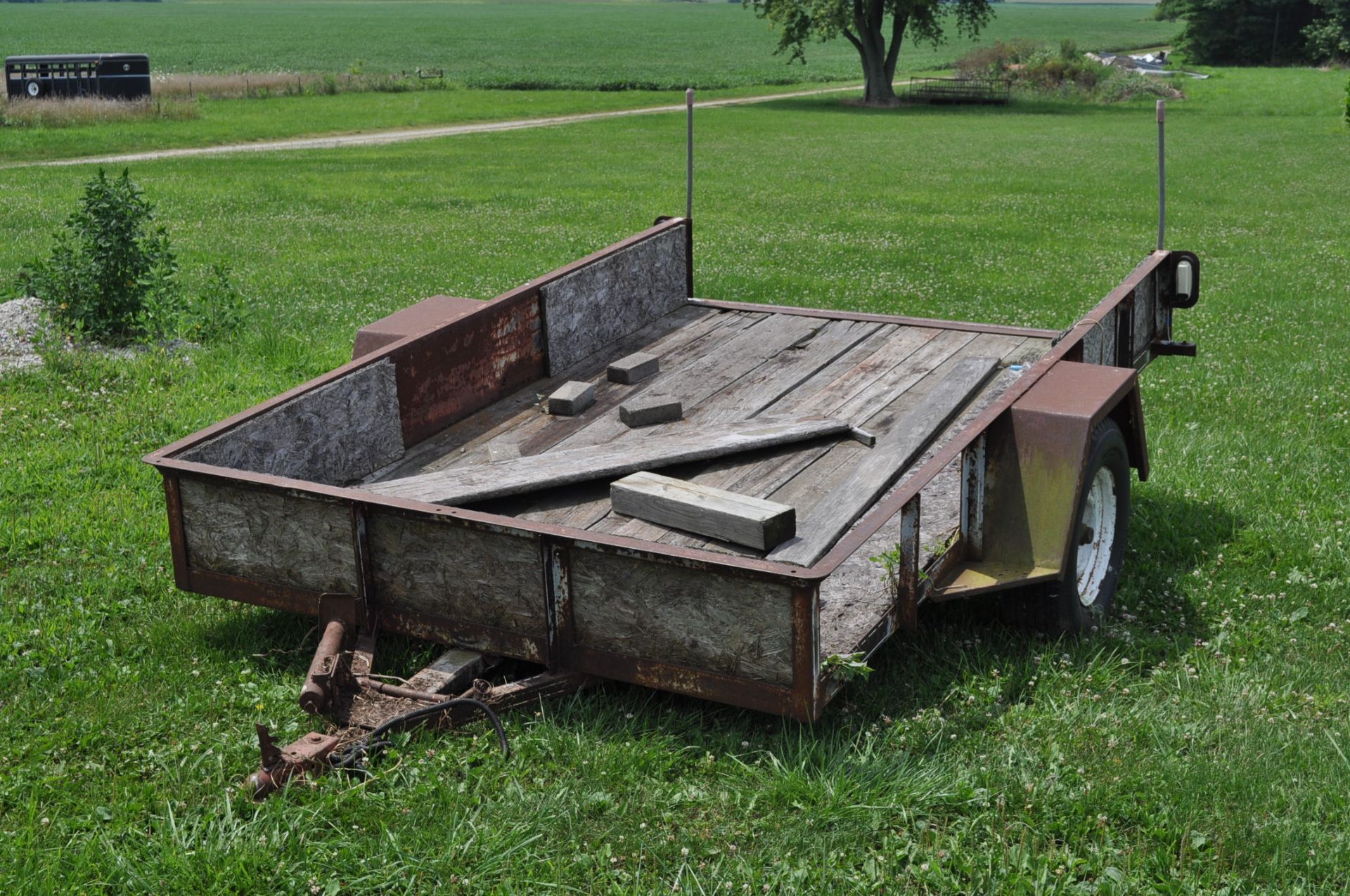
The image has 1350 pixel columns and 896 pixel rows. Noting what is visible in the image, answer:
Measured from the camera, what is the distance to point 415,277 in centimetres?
1284

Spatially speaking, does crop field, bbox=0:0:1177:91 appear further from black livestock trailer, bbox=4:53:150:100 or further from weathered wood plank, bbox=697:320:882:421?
weathered wood plank, bbox=697:320:882:421

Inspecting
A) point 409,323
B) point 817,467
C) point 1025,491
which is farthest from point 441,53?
point 1025,491

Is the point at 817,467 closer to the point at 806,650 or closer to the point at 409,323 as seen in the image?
the point at 806,650

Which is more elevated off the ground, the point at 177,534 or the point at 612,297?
the point at 612,297

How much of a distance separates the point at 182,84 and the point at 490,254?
28381 millimetres

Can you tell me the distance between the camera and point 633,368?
643cm

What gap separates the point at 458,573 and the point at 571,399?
201 centimetres

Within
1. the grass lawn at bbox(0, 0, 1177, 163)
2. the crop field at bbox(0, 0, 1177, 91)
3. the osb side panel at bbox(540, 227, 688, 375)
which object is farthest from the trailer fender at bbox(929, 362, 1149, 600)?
the crop field at bbox(0, 0, 1177, 91)

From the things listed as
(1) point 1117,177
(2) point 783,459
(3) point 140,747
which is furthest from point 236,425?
(1) point 1117,177

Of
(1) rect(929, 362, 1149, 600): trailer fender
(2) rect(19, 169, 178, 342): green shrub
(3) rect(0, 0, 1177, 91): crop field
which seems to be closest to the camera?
(1) rect(929, 362, 1149, 600): trailer fender

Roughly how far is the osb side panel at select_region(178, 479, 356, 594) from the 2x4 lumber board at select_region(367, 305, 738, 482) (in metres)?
1.02

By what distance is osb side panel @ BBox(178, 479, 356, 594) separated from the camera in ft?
13.8

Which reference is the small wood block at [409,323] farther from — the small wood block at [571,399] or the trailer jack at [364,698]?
the trailer jack at [364,698]

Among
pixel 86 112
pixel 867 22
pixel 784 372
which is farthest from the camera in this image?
pixel 867 22
